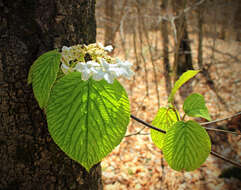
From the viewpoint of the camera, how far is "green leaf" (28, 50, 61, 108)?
37cm

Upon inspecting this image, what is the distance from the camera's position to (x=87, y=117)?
34 centimetres

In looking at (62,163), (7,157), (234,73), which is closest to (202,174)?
(62,163)

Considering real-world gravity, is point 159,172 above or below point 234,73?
below

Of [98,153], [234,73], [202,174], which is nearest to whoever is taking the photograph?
[98,153]

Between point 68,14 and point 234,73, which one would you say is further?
point 234,73

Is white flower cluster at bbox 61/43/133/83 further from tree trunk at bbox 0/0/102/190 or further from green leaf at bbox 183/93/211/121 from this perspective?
green leaf at bbox 183/93/211/121

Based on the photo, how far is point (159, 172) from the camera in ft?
6.10

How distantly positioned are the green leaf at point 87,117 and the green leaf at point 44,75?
2 cm

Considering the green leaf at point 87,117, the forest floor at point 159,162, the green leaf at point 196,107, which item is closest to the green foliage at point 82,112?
the green leaf at point 87,117

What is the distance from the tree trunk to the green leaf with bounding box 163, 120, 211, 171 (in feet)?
1.18

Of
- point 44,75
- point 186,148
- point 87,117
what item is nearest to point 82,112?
point 87,117

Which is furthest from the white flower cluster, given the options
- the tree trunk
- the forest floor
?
the forest floor

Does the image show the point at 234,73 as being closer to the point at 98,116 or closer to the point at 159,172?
the point at 159,172

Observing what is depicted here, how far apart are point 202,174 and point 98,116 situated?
1.91 metres
